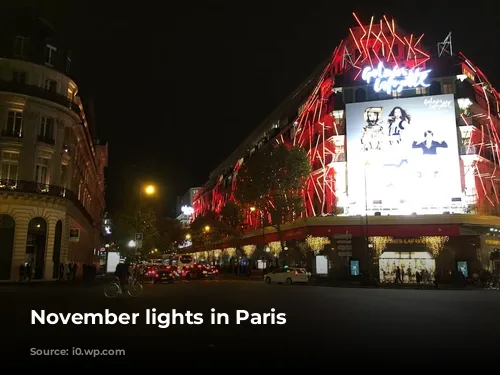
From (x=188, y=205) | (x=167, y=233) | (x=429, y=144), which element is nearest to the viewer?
(x=429, y=144)

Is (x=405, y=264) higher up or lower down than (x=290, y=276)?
higher up

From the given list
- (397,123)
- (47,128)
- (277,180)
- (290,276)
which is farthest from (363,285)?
(47,128)

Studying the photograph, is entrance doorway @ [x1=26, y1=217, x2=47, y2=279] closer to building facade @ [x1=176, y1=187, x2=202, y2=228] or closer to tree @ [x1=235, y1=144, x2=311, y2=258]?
tree @ [x1=235, y1=144, x2=311, y2=258]

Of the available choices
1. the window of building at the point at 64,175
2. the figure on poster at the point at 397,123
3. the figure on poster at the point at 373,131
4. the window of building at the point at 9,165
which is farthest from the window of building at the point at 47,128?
the figure on poster at the point at 397,123

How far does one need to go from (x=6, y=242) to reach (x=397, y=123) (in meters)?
36.9

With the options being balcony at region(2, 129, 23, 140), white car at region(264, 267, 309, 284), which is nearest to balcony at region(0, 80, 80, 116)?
balcony at region(2, 129, 23, 140)

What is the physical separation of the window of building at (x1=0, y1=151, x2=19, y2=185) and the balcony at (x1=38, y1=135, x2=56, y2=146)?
223 cm

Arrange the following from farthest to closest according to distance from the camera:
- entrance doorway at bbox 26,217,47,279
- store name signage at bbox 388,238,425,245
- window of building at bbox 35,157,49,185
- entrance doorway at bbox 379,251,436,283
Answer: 1. store name signage at bbox 388,238,425,245
2. entrance doorway at bbox 379,251,436,283
3. window of building at bbox 35,157,49,185
4. entrance doorway at bbox 26,217,47,279

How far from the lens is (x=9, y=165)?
3566 cm

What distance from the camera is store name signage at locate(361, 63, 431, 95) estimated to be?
44938 mm

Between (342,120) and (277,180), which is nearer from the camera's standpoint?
(277,180)

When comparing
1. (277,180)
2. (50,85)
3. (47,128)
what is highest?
(50,85)

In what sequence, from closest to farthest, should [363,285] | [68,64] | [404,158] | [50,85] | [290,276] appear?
[363,285] → [290,276] → [50,85] → [68,64] → [404,158]

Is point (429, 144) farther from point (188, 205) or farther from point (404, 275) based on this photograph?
point (188, 205)
